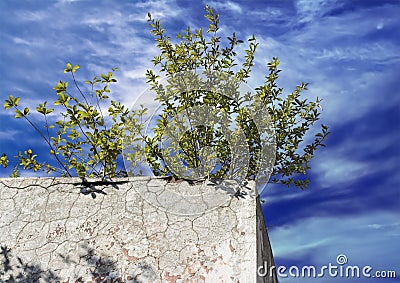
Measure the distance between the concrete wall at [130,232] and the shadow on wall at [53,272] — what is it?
1 cm

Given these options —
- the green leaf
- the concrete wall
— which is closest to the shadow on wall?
the concrete wall

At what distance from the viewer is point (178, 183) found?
211 inches

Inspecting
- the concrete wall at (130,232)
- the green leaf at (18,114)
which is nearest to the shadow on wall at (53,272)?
the concrete wall at (130,232)

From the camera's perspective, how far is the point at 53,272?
4.80 m

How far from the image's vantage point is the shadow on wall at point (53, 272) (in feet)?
15.3

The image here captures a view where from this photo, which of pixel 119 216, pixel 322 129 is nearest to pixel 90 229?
pixel 119 216

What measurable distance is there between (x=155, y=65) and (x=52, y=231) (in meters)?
3.11

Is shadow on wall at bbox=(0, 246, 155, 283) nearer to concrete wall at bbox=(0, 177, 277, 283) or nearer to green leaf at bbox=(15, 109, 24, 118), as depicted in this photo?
concrete wall at bbox=(0, 177, 277, 283)

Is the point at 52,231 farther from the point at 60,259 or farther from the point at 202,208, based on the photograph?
the point at 202,208

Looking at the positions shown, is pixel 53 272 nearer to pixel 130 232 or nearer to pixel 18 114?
pixel 130 232

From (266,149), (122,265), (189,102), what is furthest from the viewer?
(266,149)

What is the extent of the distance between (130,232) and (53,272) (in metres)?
0.96

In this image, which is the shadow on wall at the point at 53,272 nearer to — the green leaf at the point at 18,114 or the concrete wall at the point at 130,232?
the concrete wall at the point at 130,232

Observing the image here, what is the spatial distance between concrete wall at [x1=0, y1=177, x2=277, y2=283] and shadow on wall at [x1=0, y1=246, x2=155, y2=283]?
11mm
